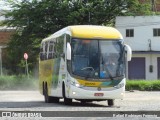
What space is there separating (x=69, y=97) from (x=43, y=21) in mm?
32564

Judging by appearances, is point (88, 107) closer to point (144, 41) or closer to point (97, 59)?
point (97, 59)

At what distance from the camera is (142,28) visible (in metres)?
59.4

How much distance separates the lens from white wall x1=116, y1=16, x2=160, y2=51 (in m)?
59.0

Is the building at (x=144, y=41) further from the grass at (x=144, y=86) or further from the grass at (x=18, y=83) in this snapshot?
the grass at (x=144, y=86)

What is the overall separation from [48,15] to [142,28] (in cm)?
1076

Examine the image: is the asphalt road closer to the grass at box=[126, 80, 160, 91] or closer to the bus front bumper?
the bus front bumper

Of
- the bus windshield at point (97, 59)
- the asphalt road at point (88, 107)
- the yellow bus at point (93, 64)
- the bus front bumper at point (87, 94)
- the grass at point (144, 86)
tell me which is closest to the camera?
the asphalt road at point (88, 107)

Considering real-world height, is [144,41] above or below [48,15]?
below

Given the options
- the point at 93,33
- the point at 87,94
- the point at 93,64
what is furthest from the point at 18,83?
the point at 87,94

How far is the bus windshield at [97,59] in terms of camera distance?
23766mm

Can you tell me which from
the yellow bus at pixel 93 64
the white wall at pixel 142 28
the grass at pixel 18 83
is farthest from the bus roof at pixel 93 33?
the white wall at pixel 142 28

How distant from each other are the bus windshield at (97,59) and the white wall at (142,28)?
34.9 metres

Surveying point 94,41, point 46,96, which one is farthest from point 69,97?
point 46,96

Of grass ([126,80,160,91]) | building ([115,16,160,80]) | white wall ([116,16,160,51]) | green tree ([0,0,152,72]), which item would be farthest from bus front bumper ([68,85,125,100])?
white wall ([116,16,160,51])
